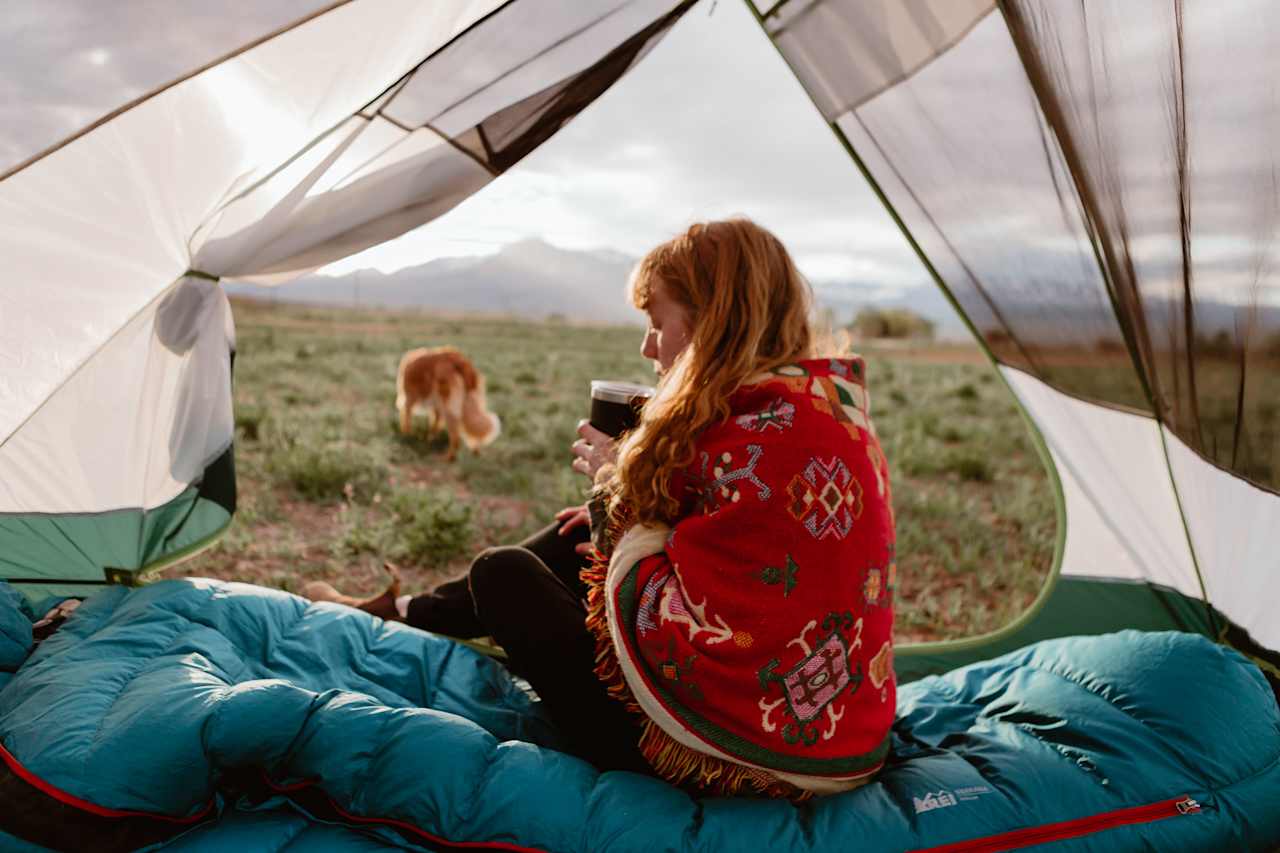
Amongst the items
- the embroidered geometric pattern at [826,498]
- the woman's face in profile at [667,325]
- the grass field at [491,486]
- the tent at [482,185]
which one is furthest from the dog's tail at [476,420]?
the embroidered geometric pattern at [826,498]

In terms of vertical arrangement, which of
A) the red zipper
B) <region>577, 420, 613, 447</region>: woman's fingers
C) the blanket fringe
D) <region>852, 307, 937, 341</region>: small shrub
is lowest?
the red zipper

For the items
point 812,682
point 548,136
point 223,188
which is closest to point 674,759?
point 812,682

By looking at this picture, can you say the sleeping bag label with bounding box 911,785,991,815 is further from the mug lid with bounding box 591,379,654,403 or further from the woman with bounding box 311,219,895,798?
the mug lid with bounding box 591,379,654,403

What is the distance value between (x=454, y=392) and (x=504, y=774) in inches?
142

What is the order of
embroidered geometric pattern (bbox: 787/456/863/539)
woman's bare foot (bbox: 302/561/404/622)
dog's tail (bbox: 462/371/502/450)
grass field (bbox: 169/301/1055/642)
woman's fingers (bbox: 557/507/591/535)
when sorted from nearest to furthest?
embroidered geometric pattern (bbox: 787/456/863/539) → woman's fingers (bbox: 557/507/591/535) → woman's bare foot (bbox: 302/561/404/622) → grass field (bbox: 169/301/1055/642) → dog's tail (bbox: 462/371/502/450)

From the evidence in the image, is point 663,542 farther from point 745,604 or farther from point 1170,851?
point 1170,851

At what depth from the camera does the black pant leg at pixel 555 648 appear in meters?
1.76

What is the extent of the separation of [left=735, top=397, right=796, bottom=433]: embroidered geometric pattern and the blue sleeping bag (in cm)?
65

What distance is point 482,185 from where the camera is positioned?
2342 mm

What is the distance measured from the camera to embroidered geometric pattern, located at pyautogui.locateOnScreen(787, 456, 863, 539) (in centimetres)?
152

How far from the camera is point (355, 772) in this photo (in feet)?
5.31

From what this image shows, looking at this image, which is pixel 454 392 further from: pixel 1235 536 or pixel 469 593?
pixel 1235 536

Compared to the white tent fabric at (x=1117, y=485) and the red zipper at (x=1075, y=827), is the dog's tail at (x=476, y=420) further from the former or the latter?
the red zipper at (x=1075, y=827)

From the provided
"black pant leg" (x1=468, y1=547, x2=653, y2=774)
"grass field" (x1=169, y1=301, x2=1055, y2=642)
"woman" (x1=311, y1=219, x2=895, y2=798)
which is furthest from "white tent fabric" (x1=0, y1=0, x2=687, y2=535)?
"grass field" (x1=169, y1=301, x2=1055, y2=642)
